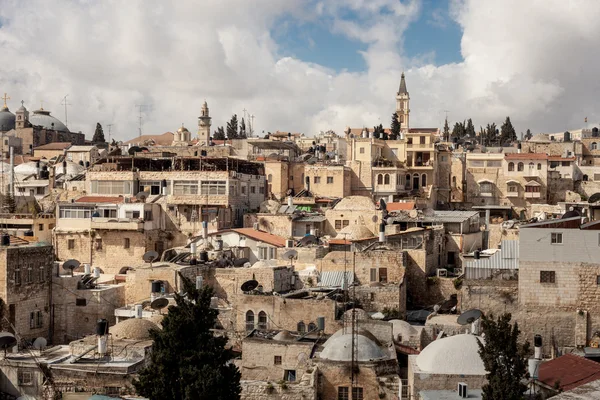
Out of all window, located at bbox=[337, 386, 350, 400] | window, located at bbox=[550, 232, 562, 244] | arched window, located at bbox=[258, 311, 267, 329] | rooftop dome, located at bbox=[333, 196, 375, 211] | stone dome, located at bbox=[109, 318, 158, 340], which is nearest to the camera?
window, located at bbox=[337, 386, 350, 400]

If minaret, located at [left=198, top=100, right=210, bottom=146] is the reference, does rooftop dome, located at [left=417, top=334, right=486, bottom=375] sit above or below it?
below

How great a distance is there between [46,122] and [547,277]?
74.3m

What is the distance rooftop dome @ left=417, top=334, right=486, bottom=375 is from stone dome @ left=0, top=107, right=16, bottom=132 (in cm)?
7753

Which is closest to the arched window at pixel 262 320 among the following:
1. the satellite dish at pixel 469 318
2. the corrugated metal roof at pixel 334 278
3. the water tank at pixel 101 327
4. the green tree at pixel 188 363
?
the corrugated metal roof at pixel 334 278

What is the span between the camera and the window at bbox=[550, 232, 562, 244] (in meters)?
26.6

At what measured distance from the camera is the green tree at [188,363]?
18.7 meters

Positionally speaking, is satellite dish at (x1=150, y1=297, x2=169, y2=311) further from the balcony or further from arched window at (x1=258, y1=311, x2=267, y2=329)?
the balcony

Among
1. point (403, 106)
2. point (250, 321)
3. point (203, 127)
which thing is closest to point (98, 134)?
point (203, 127)

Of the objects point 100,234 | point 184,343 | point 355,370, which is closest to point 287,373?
point 355,370

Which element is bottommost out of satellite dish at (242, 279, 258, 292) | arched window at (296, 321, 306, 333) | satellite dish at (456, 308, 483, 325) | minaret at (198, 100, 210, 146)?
arched window at (296, 321, 306, 333)

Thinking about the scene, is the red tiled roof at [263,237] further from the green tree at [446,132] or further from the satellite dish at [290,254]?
the green tree at [446,132]

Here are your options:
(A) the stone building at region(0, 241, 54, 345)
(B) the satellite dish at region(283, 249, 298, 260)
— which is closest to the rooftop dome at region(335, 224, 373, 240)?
(B) the satellite dish at region(283, 249, 298, 260)

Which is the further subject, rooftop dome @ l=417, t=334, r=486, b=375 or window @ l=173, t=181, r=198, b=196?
window @ l=173, t=181, r=198, b=196

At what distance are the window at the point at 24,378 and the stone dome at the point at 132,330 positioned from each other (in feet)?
9.40
